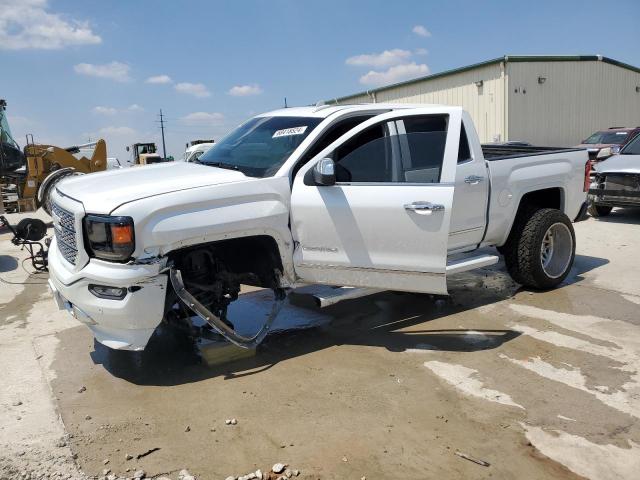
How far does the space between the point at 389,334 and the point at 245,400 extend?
172 cm

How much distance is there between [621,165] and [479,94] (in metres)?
14.8


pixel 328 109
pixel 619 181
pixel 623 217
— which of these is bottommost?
pixel 623 217

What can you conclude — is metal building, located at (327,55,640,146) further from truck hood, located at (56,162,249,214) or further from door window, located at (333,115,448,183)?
truck hood, located at (56,162,249,214)

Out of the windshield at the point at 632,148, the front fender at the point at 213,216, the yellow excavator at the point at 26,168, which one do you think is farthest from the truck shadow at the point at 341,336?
the yellow excavator at the point at 26,168

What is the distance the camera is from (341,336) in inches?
204

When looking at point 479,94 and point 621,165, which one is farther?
point 479,94

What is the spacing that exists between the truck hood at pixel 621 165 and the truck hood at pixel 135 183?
8252 millimetres

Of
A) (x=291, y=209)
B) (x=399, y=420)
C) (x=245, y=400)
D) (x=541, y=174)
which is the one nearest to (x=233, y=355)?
(x=245, y=400)

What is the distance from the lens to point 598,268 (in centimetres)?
731

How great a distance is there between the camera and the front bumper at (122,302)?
387 cm

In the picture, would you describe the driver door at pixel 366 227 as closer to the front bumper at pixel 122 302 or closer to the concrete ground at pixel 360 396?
the concrete ground at pixel 360 396

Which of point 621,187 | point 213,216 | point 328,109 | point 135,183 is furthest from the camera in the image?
point 621,187

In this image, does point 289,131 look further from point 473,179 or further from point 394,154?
point 473,179

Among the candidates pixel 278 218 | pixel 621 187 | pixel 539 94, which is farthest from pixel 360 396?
pixel 539 94
